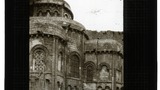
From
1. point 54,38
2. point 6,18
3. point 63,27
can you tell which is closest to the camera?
point 6,18

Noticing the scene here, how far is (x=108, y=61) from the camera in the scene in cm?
752

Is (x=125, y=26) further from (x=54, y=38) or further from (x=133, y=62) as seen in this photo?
(x=54, y=38)

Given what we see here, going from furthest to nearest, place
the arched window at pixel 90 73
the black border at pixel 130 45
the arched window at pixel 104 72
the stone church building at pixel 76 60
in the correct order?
the arched window at pixel 104 72
the arched window at pixel 90 73
the stone church building at pixel 76 60
the black border at pixel 130 45

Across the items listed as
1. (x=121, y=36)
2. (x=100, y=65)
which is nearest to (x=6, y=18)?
(x=121, y=36)

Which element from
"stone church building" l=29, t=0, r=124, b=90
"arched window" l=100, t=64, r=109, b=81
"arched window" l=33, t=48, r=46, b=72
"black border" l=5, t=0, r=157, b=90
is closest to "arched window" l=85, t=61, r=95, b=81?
"stone church building" l=29, t=0, r=124, b=90

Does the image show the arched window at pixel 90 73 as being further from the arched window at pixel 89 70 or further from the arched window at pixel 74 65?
the arched window at pixel 74 65

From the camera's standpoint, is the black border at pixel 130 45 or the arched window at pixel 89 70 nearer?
the black border at pixel 130 45

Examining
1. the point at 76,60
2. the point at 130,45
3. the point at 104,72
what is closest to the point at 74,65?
the point at 76,60

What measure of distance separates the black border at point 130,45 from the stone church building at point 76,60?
0.19 meters

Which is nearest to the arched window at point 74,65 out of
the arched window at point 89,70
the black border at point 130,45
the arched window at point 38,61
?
the arched window at point 89,70

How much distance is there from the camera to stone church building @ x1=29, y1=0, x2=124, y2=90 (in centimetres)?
679

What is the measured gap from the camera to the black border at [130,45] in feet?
20.4

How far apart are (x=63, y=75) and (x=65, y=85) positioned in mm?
332

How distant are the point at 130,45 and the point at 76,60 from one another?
886 millimetres
